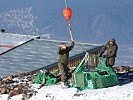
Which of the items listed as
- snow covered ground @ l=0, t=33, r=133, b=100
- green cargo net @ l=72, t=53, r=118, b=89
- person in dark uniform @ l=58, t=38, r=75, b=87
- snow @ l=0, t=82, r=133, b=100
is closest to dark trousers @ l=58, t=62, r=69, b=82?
person in dark uniform @ l=58, t=38, r=75, b=87

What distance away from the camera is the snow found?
20.0 metres

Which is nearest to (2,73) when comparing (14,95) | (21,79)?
(21,79)

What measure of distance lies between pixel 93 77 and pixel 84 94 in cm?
135

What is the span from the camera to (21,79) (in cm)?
2414

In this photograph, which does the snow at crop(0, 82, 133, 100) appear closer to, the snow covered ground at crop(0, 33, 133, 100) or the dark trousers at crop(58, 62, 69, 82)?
the snow covered ground at crop(0, 33, 133, 100)

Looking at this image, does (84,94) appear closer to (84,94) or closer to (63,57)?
(84,94)

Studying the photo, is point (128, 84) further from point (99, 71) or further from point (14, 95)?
point (14, 95)

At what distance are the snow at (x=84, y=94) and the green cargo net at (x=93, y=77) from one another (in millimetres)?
404

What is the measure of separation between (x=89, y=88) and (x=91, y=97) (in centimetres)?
126

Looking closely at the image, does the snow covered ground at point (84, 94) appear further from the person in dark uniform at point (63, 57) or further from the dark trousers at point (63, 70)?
the person in dark uniform at point (63, 57)

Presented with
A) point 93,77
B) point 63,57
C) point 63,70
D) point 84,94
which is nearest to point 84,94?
point 84,94

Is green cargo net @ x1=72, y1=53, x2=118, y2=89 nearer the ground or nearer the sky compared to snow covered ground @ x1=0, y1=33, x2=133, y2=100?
nearer the sky

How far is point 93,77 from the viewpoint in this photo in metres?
21.6

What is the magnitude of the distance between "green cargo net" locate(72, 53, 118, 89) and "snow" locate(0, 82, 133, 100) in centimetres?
40
